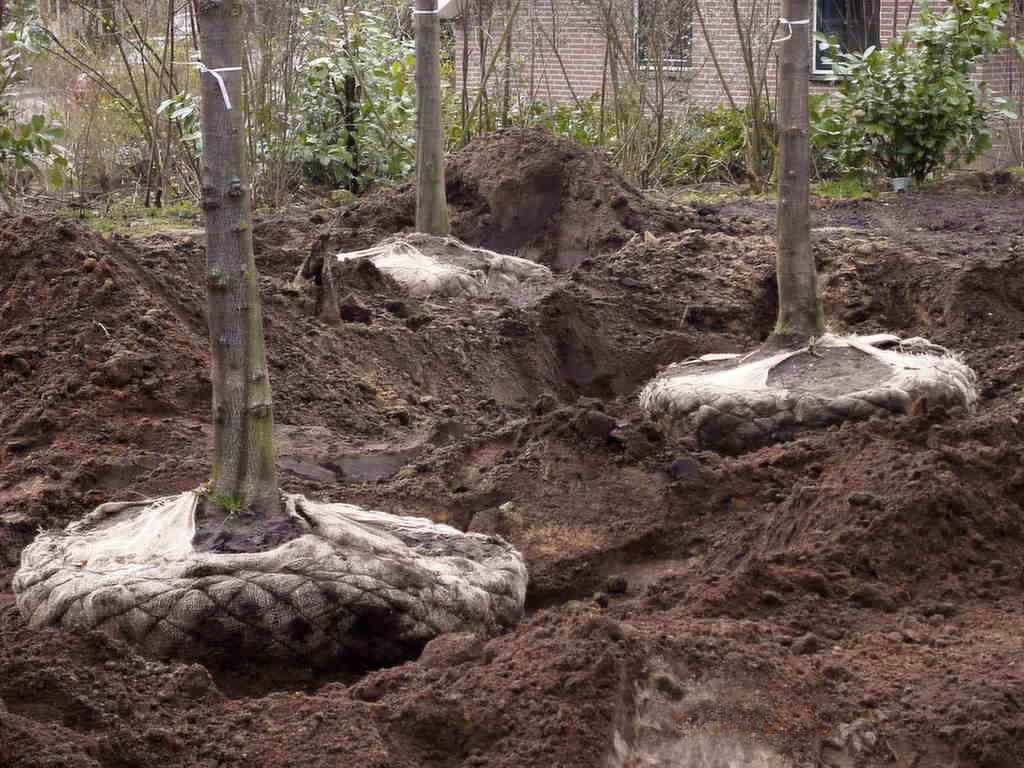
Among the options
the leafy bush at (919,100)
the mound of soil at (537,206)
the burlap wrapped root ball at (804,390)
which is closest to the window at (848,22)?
the leafy bush at (919,100)

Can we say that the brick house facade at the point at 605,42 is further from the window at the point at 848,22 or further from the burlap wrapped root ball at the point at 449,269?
the burlap wrapped root ball at the point at 449,269

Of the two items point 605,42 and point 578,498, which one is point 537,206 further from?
point 605,42

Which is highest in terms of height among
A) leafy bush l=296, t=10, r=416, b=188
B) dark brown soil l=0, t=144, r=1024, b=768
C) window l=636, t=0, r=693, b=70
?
window l=636, t=0, r=693, b=70

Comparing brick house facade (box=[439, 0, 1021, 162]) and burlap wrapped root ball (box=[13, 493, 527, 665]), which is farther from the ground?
brick house facade (box=[439, 0, 1021, 162])

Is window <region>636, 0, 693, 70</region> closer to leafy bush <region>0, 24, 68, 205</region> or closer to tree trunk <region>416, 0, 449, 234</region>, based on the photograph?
tree trunk <region>416, 0, 449, 234</region>

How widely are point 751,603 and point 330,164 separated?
9827mm

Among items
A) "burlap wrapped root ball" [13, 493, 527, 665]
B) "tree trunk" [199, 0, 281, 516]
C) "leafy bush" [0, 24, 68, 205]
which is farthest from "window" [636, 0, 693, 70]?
"burlap wrapped root ball" [13, 493, 527, 665]

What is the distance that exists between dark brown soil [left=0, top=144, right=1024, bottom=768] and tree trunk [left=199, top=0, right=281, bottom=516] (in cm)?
56

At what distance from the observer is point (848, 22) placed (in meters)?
15.2

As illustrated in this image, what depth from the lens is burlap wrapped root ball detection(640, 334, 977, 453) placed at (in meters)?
4.76

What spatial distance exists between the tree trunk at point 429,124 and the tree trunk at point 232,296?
197 inches

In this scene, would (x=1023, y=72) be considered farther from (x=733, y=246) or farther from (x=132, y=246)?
(x=132, y=246)

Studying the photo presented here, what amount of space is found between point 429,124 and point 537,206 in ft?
5.96

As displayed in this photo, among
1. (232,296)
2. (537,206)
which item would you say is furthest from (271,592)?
(537,206)
